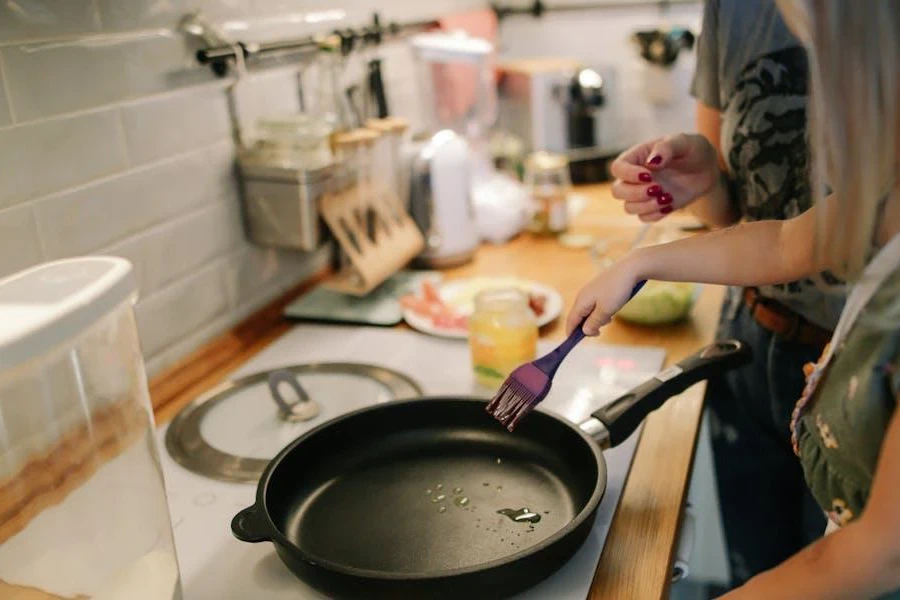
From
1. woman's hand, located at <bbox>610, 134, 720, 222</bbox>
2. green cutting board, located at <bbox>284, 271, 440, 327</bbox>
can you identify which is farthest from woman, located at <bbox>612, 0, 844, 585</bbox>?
green cutting board, located at <bbox>284, 271, 440, 327</bbox>

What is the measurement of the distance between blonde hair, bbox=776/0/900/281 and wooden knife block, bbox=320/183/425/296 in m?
0.88

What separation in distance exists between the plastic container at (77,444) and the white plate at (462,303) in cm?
64

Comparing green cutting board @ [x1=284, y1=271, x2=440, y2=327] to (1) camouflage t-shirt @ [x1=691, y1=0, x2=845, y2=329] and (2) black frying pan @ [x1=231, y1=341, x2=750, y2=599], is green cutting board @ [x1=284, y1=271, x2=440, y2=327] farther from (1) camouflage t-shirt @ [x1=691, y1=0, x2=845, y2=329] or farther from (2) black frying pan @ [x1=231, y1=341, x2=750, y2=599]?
(1) camouflage t-shirt @ [x1=691, y1=0, x2=845, y2=329]

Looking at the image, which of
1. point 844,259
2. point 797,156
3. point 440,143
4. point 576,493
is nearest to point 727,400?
point 797,156

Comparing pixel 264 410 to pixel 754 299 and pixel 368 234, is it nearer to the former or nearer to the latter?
pixel 368 234

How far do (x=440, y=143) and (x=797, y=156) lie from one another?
0.70 meters

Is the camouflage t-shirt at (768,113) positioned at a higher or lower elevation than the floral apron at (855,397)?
higher

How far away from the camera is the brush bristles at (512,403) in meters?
0.87

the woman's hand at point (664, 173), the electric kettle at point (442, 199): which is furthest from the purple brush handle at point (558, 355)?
the electric kettle at point (442, 199)

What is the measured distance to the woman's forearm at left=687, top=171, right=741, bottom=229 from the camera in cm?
113

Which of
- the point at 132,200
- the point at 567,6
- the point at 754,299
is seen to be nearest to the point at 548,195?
the point at 754,299

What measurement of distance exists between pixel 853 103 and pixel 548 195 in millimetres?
1197

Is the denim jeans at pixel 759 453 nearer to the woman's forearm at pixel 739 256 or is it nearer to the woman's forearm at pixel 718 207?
the woman's forearm at pixel 718 207

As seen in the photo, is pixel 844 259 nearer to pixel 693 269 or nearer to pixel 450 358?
pixel 693 269
